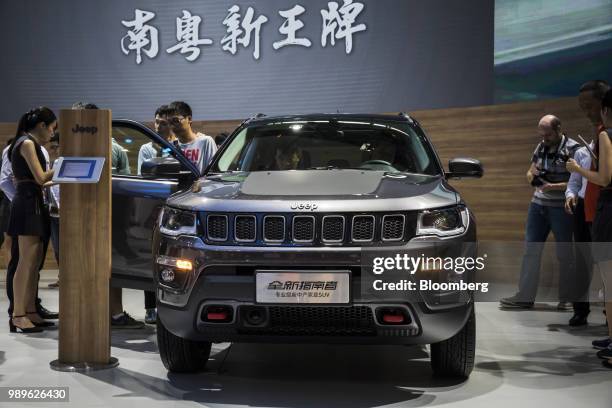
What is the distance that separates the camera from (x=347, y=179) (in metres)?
4.04

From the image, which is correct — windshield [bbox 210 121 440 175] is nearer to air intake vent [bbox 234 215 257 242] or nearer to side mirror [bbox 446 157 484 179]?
side mirror [bbox 446 157 484 179]

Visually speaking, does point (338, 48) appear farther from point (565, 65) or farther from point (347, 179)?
point (347, 179)

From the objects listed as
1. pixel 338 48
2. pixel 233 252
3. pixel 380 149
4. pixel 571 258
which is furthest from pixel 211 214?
pixel 338 48

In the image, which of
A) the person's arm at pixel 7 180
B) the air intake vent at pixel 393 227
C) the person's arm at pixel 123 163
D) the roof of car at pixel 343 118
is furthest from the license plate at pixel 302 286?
the person's arm at pixel 123 163

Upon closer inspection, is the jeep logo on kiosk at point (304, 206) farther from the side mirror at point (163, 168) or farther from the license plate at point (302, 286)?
the side mirror at point (163, 168)

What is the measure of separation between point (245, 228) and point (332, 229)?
393 millimetres

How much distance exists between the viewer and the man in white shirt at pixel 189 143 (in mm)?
6430

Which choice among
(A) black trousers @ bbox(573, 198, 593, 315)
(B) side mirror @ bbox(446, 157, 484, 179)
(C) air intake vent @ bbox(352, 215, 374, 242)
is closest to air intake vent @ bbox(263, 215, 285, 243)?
(C) air intake vent @ bbox(352, 215, 374, 242)

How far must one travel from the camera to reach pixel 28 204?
555cm

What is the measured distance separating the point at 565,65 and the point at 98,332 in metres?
5.02

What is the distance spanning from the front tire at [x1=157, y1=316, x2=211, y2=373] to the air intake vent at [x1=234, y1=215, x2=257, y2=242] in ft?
2.13

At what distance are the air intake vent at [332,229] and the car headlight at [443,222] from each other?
342mm

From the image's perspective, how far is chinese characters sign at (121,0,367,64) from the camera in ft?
29.0

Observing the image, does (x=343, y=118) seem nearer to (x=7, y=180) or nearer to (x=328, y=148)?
(x=328, y=148)
